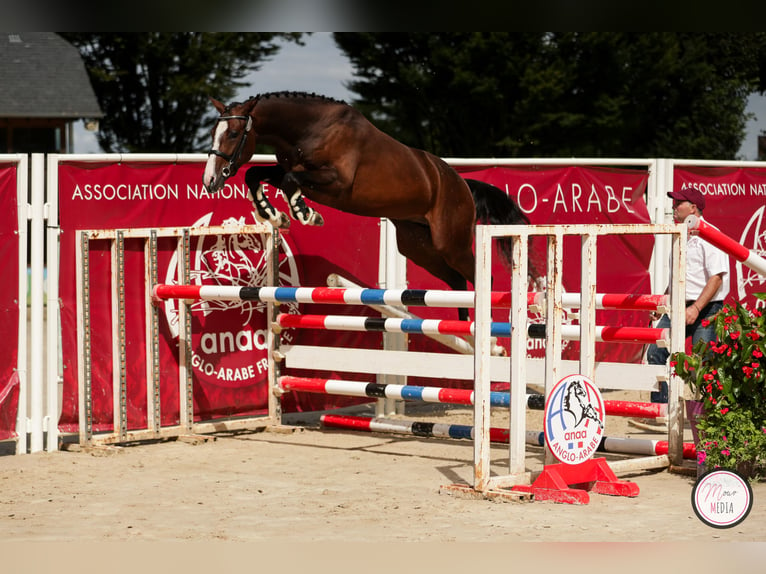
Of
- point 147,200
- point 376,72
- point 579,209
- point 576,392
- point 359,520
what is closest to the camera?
point 359,520

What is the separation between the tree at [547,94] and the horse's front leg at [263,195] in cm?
2259

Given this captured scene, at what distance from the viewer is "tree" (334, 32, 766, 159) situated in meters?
29.5

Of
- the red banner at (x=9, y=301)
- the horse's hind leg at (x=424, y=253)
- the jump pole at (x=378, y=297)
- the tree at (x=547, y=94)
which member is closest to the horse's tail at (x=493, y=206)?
the horse's hind leg at (x=424, y=253)

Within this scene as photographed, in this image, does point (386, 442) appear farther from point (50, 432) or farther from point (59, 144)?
point (59, 144)

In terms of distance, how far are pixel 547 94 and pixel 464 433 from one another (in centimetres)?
2401

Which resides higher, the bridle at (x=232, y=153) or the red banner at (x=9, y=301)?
the bridle at (x=232, y=153)

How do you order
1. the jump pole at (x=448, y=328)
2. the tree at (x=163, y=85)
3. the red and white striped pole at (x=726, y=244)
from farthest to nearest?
the tree at (x=163, y=85) < the jump pole at (x=448, y=328) < the red and white striped pole at (x=726, y=244)

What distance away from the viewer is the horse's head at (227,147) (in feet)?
20.6

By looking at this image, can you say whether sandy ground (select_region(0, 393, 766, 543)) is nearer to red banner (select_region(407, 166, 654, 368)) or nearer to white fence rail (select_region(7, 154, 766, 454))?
white fence rail (select_region(7, 154, 766, 454))

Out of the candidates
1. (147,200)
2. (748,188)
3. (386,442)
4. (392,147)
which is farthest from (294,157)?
(748,188)

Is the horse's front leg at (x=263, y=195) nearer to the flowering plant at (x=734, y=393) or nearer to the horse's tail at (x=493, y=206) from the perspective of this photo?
the horse's tail at (x=493, y=206)

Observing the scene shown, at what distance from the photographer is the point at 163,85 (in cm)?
2970

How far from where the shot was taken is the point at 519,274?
511cm

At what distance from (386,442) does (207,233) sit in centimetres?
170
